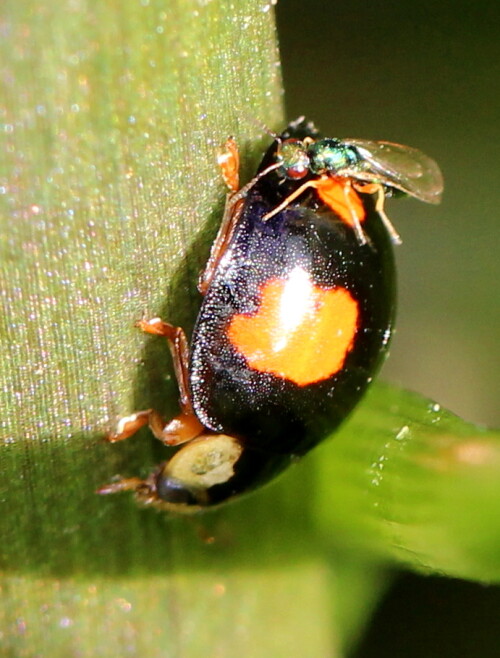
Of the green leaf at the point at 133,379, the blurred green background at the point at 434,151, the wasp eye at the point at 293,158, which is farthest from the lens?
the blurred green background at the point at 434,151

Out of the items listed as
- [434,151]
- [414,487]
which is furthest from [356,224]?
[434,151]

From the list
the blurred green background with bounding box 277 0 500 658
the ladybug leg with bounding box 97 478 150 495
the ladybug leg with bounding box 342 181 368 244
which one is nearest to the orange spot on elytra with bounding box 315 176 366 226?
the ladybug leg with bounding box 342 181 368 244

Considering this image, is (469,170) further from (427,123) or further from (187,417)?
(187,417)

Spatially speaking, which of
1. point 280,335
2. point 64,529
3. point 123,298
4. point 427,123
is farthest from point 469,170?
point 64,529

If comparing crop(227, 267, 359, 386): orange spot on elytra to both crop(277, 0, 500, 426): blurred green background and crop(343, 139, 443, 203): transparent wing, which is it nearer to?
crop(343, 139, 443, 203): transparent wing

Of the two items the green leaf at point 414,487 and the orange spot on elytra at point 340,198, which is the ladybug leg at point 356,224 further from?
the green leaf at point 414,487

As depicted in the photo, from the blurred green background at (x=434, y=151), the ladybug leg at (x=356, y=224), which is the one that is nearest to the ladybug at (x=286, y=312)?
the ladybug leg at (x=356, y=224)
